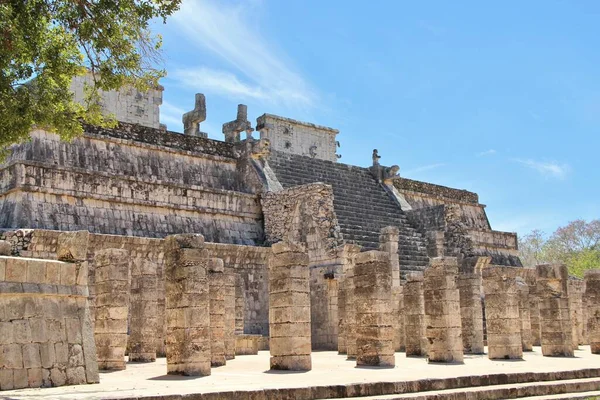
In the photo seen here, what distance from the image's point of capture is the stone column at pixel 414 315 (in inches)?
701

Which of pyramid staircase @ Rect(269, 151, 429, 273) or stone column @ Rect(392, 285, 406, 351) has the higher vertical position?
pyramid staircase @ Rect(269, 151, 429, 273)

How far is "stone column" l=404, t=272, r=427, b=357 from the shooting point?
1781 centimetres

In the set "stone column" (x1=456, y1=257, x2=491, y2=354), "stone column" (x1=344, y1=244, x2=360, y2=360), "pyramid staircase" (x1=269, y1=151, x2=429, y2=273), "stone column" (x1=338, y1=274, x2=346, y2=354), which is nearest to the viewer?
"stone column" (x1=344, y1=244, x2=360, y2=360)

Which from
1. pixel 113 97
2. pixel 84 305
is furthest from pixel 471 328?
pixel 113 97

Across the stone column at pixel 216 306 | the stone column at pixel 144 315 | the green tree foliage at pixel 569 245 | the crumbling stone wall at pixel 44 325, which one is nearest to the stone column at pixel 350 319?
the stone column at pixel 216 306

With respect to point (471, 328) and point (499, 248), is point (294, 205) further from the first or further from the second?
point (499, 248)

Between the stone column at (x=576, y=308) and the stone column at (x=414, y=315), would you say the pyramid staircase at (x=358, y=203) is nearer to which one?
the stone column at (x=576, y=308)

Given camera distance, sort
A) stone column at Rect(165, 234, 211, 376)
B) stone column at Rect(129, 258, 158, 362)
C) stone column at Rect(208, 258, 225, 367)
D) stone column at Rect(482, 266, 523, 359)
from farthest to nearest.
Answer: stone column at Rect(482, 266, 523, 359) → stone column at Rect(129, 258, 158, 362) → stone column at Rect(208, 258, 225, 367) → stone column at Rect(165, 234, 211, 376)

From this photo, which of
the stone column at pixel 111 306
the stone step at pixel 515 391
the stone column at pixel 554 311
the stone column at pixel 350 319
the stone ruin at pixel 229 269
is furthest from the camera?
the stone column at pixel 554 311

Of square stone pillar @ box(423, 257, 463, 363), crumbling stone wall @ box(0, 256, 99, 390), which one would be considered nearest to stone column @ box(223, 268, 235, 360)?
square stone pillar @ box(423, 257, 463, 363)

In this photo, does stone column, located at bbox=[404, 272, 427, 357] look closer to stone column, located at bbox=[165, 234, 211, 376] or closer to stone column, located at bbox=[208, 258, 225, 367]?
stone column, located at bbox=[208, 258, 225, 367]

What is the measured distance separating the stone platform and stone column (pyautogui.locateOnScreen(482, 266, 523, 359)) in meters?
2.20

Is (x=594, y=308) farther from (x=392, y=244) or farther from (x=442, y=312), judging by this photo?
(x=392, y=244)

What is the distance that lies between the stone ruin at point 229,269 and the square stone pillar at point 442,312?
30 mm
